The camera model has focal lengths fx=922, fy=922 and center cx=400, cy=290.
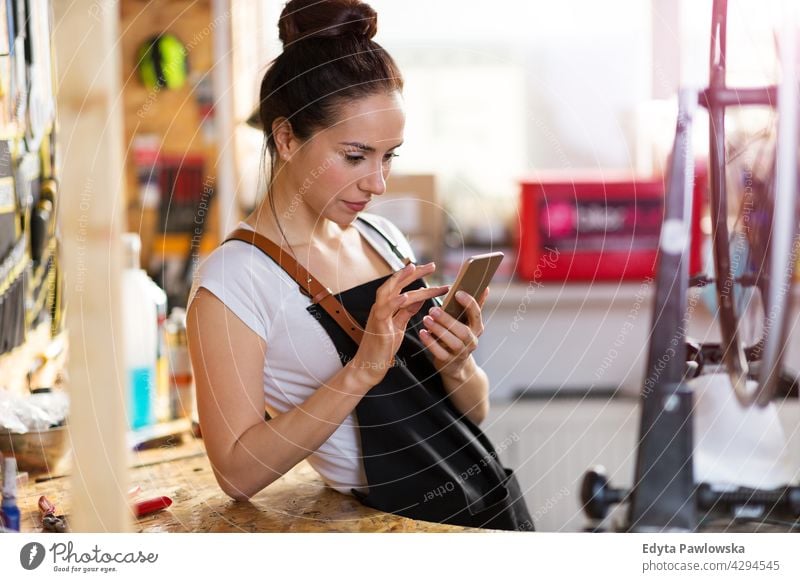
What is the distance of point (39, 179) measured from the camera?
1084 millimetres

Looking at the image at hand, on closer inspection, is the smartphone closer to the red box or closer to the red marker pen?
the red marker pen

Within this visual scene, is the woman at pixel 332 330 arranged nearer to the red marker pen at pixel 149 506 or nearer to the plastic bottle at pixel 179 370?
the red marker pen at pixel 149 506

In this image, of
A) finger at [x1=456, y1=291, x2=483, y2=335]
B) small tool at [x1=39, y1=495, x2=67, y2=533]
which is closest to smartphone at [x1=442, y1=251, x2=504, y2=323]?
finger at [x1=456, y1=291, x2=483, y2=335]

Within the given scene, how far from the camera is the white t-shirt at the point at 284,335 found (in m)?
0.89

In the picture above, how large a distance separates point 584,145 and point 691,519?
189 centimetres

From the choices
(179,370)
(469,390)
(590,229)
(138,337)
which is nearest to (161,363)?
(179,370)

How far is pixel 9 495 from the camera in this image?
90 cm

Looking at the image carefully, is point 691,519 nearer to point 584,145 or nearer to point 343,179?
point 343,179

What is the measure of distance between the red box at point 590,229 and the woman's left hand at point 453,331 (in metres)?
1.28

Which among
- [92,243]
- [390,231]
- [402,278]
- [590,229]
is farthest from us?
[590,229]

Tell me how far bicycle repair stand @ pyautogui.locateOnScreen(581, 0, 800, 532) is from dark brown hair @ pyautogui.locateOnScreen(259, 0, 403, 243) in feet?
1.04

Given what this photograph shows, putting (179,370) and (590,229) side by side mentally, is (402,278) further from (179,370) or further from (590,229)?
(590,229)

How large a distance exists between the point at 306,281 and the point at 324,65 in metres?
0.22
